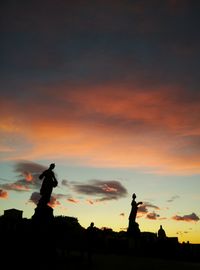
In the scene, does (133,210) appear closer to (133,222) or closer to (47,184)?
(133,222)

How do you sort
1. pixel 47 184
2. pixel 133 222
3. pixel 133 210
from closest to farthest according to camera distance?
1. pixel 47 184
2. pixel 133 222
3. pixel 133 210

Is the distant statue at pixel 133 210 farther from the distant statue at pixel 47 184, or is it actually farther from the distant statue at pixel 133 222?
the distant statue at pixel 47 184

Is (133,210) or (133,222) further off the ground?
(133,210)

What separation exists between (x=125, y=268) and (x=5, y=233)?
17.9 feet

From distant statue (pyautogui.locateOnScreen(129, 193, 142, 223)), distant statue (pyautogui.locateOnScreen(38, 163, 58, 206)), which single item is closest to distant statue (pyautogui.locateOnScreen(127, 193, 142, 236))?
distant statue (pyautogui.locateOnScreen(129, 193, 142, 223))

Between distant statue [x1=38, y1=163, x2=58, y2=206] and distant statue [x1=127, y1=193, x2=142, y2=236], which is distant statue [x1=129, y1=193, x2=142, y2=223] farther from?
distant statue [x1=38, y1=163, x2=58, y2=206]

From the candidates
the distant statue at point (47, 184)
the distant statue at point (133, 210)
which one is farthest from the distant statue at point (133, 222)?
the distant statue at point (47, 184)

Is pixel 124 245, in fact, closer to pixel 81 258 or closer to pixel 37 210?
pixel 81 258

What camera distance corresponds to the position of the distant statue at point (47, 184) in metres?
16.3

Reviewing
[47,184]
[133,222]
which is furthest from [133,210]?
[47,184]

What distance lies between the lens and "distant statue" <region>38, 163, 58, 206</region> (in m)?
16.3

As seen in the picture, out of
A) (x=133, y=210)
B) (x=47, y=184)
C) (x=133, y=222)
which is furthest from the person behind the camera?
(x=133, y=210)

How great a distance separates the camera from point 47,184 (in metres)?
16.8

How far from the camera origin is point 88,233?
17.4m
